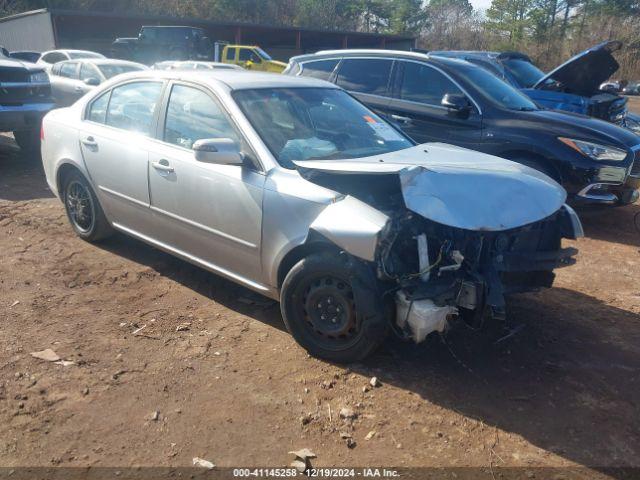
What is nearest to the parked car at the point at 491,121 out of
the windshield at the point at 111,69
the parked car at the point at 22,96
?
the parked car at the point at 22,96

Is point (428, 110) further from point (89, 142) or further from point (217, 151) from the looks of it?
point (89, 142)

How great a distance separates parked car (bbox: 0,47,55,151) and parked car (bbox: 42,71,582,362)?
4525mm

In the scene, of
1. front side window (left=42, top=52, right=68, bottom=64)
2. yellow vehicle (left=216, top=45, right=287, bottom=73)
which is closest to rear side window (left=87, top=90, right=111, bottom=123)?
front side window (left=42, top=52, right=68, bottom=64)

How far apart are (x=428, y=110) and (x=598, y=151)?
1.98 m

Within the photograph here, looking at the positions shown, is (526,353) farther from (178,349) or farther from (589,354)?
(178,349)

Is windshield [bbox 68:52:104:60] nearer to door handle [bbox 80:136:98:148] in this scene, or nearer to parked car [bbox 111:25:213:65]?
parked car [bbox 111:25:213:65]

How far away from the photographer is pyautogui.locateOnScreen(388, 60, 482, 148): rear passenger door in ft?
21.3

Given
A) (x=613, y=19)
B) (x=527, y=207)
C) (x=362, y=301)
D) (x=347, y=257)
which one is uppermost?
(x=613, y=19)

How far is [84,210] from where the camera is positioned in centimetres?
528

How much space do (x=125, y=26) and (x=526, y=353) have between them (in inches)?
1191

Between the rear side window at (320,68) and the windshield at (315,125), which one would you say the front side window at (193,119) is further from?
the rear side window at (320,68)

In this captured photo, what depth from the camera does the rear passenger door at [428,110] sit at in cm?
650

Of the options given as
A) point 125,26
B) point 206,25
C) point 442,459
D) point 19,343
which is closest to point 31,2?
point 125,26

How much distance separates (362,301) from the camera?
3219 millimetres
